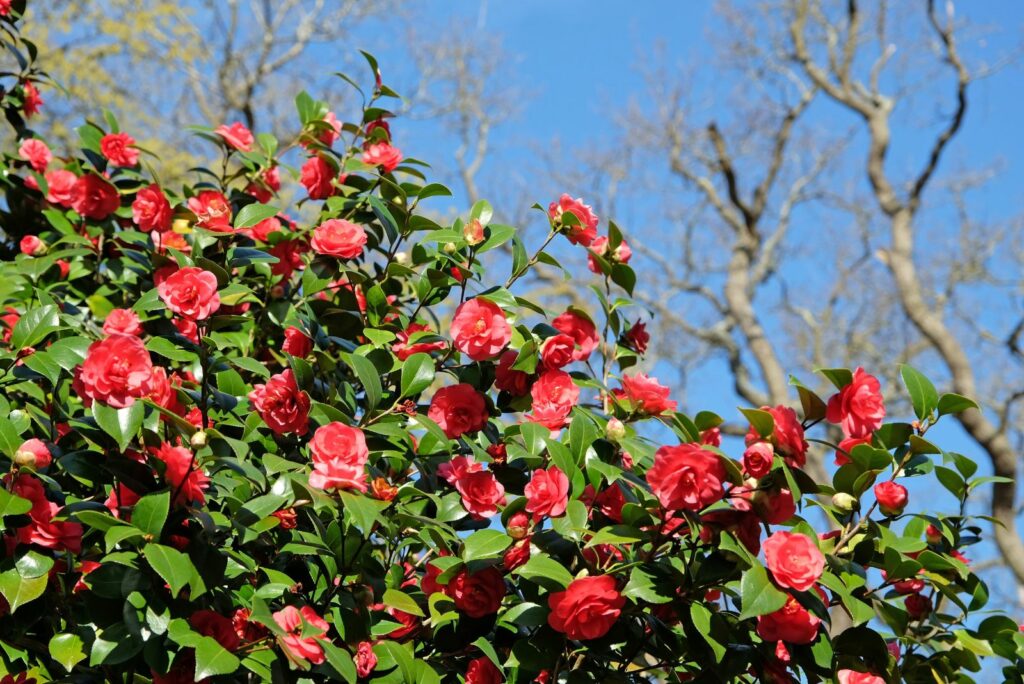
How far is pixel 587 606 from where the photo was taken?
1.25m

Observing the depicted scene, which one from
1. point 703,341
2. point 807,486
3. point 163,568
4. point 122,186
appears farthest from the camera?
point 703,341

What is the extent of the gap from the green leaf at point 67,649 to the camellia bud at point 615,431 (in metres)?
0.74

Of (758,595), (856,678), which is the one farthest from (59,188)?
(856,678)

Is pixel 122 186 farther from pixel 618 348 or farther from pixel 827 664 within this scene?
pixel 827 664

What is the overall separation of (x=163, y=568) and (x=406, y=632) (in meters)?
0.39

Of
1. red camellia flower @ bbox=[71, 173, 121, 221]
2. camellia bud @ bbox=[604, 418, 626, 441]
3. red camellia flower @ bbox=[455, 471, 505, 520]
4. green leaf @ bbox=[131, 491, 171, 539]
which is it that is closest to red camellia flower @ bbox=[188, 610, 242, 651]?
green leaf @ bbox=[131, 491, 171, 539]

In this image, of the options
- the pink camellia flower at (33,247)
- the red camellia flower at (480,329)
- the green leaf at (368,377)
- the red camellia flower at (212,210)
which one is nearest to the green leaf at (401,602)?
the green leaf at (368,377)

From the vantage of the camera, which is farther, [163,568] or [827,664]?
[827,664]

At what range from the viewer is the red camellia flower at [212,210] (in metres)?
1.95

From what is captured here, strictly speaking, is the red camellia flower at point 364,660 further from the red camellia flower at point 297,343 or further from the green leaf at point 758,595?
the red camellia flower at point 297,343

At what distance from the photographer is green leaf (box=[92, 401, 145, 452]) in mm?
1207

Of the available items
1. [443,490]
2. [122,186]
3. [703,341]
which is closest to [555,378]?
[443,490]

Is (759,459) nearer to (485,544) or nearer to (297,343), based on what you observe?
(485,544)

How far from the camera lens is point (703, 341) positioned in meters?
9.83
